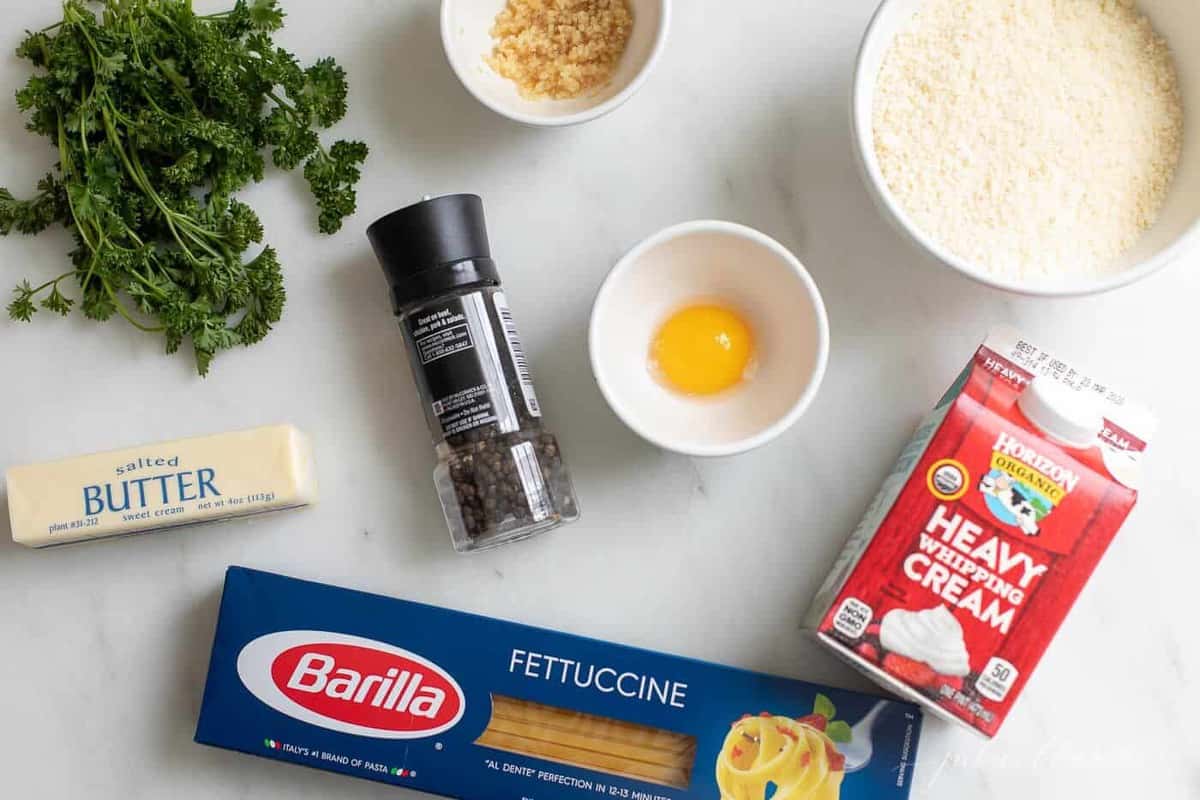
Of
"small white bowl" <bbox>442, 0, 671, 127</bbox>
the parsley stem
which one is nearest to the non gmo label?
"small white bowl" <bbox>442, 0, 671, 127</bbox>

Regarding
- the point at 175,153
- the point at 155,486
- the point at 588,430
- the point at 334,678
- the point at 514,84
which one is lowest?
the point at 334,678

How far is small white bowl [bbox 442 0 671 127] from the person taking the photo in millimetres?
1226

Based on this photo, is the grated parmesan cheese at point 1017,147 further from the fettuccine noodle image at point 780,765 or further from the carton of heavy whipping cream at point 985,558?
the fettuccine noodle image at point 780,765

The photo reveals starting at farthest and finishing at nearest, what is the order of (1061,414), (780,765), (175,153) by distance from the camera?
(175,153)
(780,765)
(1061,414)

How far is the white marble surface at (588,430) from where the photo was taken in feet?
4.40

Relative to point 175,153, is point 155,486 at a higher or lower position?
lower

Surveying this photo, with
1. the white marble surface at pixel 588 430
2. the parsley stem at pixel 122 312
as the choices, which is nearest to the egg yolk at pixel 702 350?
the white marble surface at pixel 588 430

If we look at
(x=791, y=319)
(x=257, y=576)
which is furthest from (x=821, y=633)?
(x=257, y=576)

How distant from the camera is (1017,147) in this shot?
122cm

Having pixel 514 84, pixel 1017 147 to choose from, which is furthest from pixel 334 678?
pixel 1017 147

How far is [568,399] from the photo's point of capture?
138 cm

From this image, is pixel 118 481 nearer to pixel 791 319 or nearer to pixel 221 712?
pixel 221 712

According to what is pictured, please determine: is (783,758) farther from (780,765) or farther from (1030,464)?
(1030,464)

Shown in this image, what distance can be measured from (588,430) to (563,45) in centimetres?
54
